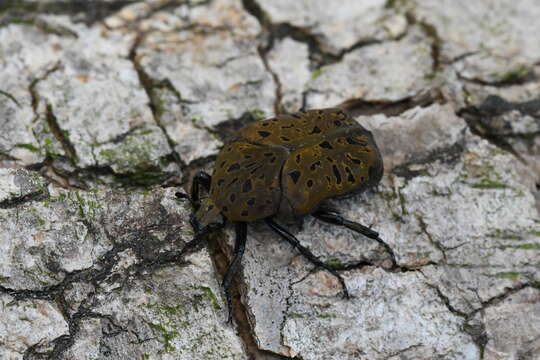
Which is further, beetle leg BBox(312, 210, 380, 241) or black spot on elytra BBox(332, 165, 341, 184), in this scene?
beetle leg BBox(312, 210, 380, 241)

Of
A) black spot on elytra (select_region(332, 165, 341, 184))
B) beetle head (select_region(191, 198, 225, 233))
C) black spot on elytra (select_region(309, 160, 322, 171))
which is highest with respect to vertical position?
black spot on elytra (select_region(309, 160, 322, 171))

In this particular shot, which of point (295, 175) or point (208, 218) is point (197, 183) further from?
point (295, 175)

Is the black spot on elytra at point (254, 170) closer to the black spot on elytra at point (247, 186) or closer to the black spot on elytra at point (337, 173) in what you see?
the black spot on elytra at point (247, 186)

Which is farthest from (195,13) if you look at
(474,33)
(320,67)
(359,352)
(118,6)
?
(359,352)

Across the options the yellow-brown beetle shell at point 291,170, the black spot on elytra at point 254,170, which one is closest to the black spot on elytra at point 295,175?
the yellow-brown beetle shell at point 291,170

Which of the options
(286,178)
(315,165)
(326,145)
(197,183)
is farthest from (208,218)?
(326,145)

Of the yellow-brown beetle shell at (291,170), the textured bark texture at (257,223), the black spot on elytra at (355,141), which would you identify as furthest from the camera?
the black spot on elytra at (355,141)

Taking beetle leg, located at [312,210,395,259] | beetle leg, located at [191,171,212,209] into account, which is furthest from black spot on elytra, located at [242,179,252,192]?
beetle leg, located at [312,210,395,259]

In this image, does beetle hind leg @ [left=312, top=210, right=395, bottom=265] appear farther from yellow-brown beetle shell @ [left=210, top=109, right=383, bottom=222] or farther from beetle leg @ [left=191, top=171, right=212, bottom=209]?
beetle leg @ [left=191, top=171, right=212, bottom=209]
